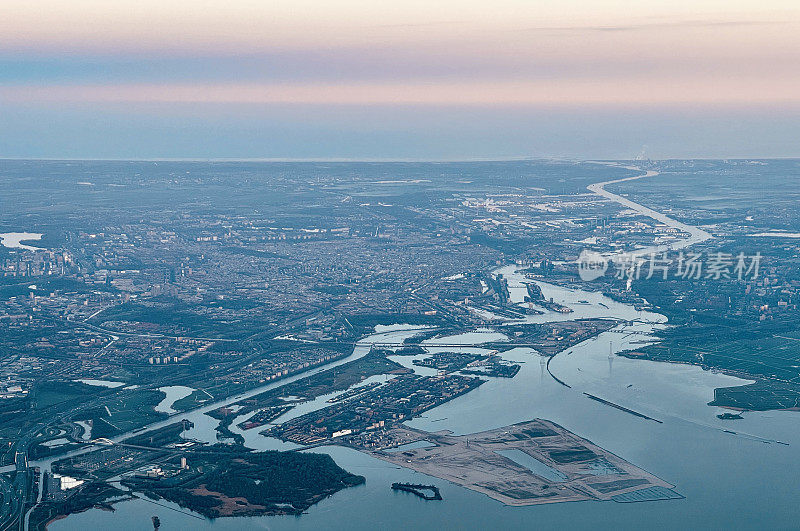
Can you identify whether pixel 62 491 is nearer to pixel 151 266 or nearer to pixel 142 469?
pixel 142 469

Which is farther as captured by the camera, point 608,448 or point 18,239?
point 18,239

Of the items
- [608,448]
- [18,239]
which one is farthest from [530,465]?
[18,239]

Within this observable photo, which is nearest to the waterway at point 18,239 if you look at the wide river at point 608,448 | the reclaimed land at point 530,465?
the wide river at point 608,448

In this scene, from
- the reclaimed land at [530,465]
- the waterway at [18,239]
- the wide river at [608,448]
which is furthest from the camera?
the waterway at [18,239]

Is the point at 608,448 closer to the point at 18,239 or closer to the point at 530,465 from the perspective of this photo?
the point at 530,465

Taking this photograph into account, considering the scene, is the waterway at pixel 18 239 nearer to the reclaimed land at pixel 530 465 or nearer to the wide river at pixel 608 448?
the wide river at pixel 608 448

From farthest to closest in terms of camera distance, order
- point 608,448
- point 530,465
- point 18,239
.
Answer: point 18,239
point 608,448
point 530,465

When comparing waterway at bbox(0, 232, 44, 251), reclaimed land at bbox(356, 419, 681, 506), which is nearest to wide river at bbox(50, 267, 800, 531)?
reclaimed land at bbox(356, 419, 681, 506)

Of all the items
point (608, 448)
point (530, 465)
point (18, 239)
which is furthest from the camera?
point (18, 239)
